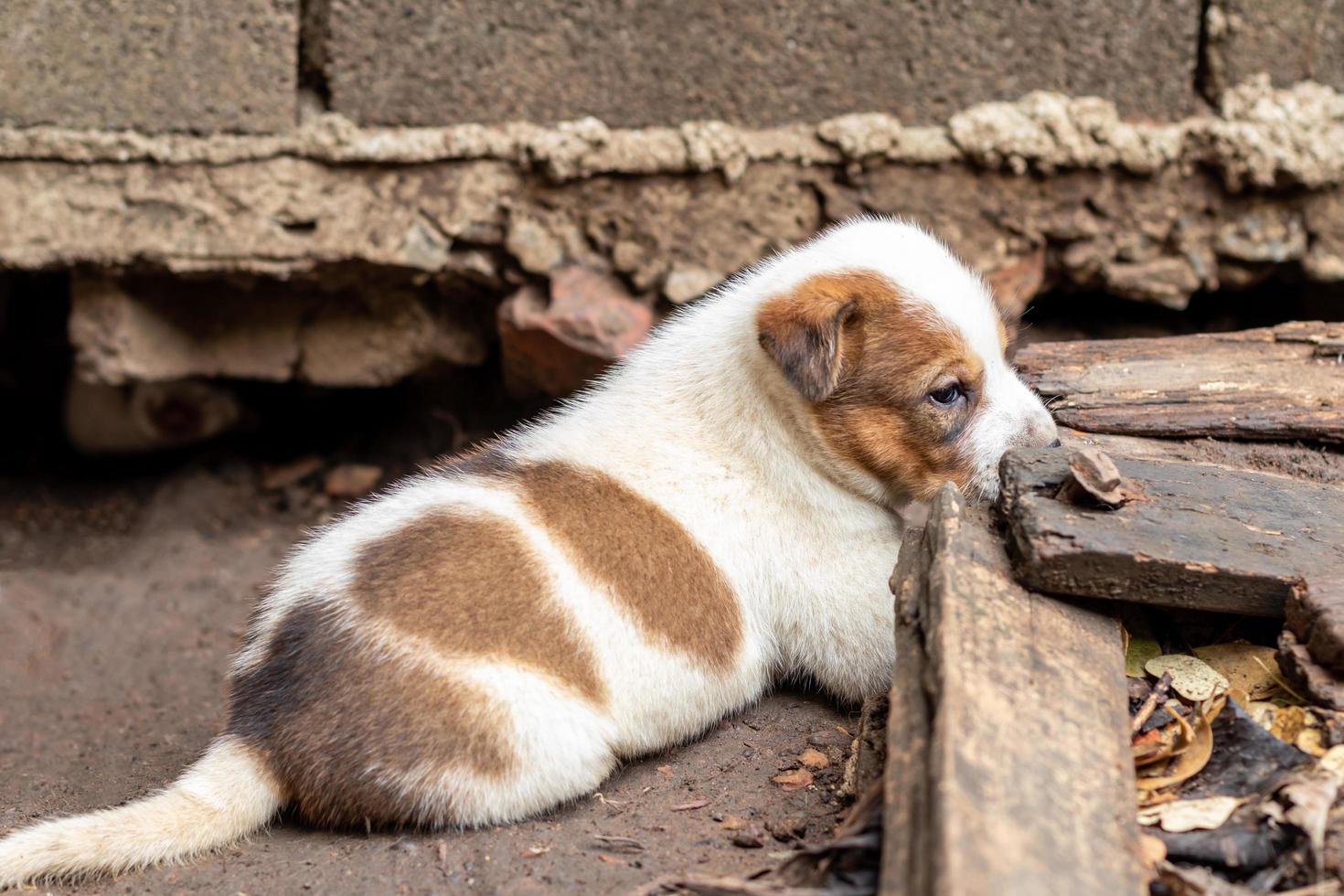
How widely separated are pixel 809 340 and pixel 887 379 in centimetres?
31

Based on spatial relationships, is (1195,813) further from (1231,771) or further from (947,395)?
(947,395)

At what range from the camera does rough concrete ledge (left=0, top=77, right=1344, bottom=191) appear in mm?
5230

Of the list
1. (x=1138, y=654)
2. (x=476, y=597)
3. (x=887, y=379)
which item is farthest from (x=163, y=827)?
(x=1138, y=654)

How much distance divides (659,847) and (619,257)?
322 centimetres

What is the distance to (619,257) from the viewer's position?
557cm

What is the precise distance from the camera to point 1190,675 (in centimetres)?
309

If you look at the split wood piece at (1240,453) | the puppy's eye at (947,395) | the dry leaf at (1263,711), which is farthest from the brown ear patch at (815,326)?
the dry leaf at (1263,711)

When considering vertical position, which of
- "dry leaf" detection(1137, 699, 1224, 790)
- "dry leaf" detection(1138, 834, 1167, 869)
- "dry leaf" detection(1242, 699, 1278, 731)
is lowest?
"dry leaf" detection(1138, 834, 1167, 869)

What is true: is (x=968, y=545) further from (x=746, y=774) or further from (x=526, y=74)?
(x=526, y=74)

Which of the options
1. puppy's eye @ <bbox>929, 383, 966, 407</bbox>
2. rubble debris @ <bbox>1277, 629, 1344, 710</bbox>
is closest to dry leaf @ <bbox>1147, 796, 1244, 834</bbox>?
rubble debris @ <bbox>1277, 629, 1344, 710</bbox>

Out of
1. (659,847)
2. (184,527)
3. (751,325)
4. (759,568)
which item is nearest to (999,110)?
(751,325)

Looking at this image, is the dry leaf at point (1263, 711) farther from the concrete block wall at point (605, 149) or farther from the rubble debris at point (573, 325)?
the rubble debris at point (573, 325)

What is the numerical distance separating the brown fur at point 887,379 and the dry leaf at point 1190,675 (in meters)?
0.78

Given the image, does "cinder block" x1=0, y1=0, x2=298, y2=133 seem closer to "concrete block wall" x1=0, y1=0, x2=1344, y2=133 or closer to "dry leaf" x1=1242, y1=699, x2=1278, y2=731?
"concrete block wall" x1=0, y1=0, x2=1344, y2=133
